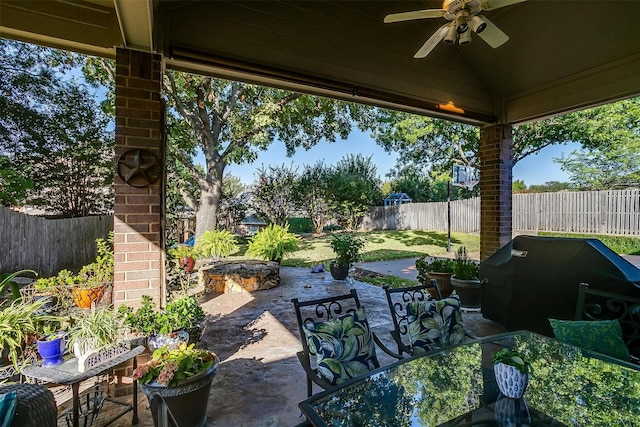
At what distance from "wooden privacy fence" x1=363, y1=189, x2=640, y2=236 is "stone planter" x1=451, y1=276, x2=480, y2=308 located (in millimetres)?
6558

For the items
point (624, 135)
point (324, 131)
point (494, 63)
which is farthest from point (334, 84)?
point (624, 135)

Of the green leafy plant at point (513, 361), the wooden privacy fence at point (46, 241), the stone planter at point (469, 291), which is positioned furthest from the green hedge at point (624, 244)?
the wooden privacy fence at point (46, 241)

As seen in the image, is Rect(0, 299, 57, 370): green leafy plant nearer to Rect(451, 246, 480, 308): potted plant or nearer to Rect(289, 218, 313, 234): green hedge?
Rect(451, 246, 480, 308): potted plant

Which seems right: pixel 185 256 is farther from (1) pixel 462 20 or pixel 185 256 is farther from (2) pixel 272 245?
(1) pixel 462 20

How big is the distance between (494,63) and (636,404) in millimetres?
3996

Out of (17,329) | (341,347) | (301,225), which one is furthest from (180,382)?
(301,225)

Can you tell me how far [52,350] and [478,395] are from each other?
2.28 meters

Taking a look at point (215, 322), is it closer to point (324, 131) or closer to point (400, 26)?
point (400, 26)

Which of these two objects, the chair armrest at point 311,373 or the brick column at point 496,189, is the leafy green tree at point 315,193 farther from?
the chair armrest at point 311,373

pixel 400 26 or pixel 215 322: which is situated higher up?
pixel 400 26

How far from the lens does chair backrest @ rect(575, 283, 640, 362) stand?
6.48 feet

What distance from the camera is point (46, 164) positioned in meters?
6.86

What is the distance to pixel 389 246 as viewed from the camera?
405 inches

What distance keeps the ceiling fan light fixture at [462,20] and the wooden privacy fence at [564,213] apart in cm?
829
